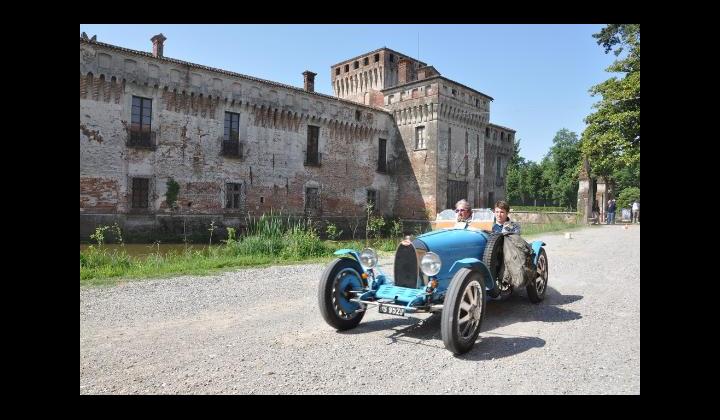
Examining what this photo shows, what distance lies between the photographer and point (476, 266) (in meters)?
4.50

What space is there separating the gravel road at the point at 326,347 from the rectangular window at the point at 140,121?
45.5 feet

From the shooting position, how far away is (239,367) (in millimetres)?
3654

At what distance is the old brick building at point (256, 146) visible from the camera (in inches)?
718

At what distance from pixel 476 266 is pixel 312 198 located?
21429mm

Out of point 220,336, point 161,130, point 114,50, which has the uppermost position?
point 114,50

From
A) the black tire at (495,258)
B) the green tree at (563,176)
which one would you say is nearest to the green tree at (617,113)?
the black tire at (495,258)

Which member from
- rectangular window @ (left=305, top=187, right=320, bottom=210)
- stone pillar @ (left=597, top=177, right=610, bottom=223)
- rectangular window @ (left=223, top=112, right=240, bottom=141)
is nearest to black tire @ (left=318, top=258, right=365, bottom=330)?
rectangular window @ (left=223, top=112, right=240, bottom=141)

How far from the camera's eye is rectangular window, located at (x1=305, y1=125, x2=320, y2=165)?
2553 cm

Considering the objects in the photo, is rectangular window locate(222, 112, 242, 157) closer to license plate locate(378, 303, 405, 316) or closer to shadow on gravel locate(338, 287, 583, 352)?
shadow on gravel locate(338, 287, 583, 352)

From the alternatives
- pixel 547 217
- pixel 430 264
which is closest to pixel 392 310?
pixel 430 264

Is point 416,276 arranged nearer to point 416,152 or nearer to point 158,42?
point 158,42

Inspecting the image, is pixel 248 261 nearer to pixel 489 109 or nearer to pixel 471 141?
pixel 471 141
